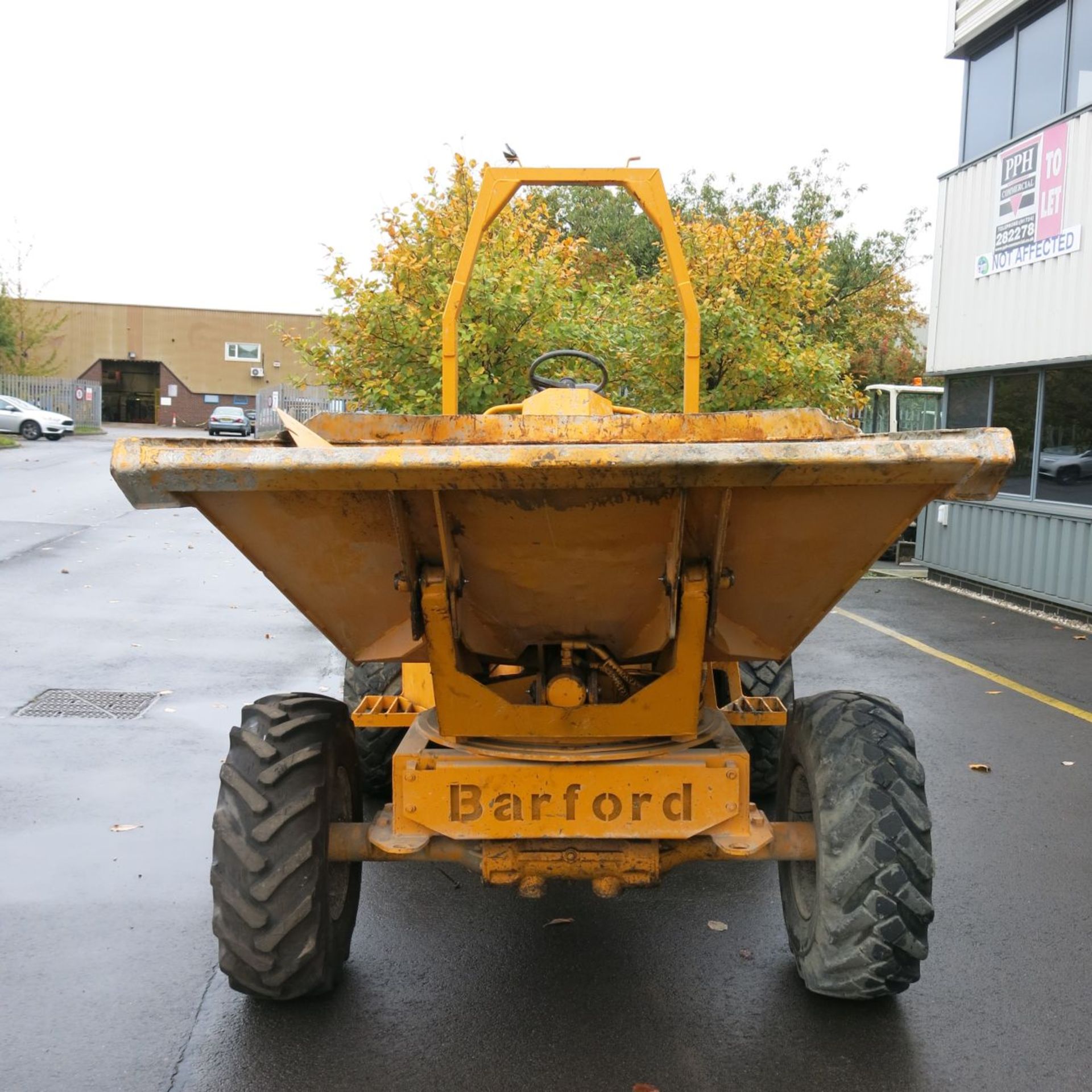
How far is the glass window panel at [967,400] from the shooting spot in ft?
43.1

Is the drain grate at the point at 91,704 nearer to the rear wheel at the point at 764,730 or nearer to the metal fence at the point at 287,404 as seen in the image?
the rear wheel at the point at 764,730

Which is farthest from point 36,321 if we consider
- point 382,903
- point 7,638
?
point 382,903

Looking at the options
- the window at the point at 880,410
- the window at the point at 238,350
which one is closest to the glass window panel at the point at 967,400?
the window at the point at 880,410

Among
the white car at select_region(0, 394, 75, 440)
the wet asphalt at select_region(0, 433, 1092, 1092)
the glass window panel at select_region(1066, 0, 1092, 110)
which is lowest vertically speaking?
the wet asphalt at select_region(0, 433, 1092, 1092)

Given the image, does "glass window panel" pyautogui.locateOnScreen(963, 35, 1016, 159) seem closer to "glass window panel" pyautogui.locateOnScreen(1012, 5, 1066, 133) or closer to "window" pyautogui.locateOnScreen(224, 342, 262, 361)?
"glass window panel" pyautogui.locateOnScreen(1012, 5, 1066, 133)

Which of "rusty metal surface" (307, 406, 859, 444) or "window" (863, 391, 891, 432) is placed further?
"window" (863, 391, 891, 432)

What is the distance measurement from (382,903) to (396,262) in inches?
245

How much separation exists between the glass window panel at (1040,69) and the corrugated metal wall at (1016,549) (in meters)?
4.09

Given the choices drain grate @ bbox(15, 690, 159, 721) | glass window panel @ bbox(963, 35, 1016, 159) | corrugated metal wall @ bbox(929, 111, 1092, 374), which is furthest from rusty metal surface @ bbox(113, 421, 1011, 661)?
glass window panel @ bbox(963, 35, 1016, 159)

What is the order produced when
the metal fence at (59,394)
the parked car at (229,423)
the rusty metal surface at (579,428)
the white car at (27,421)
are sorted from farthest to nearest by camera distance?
the metal fence at (59,394) < the parked car at (229,423) < the white car at (27,421) < the rusty metal surface at (579,428)

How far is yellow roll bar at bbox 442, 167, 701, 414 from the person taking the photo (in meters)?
4.14

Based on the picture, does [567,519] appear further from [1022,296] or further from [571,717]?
[1022,296]

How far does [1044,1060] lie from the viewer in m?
3.31

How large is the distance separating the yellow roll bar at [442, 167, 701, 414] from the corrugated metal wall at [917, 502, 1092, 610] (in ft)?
26.8
